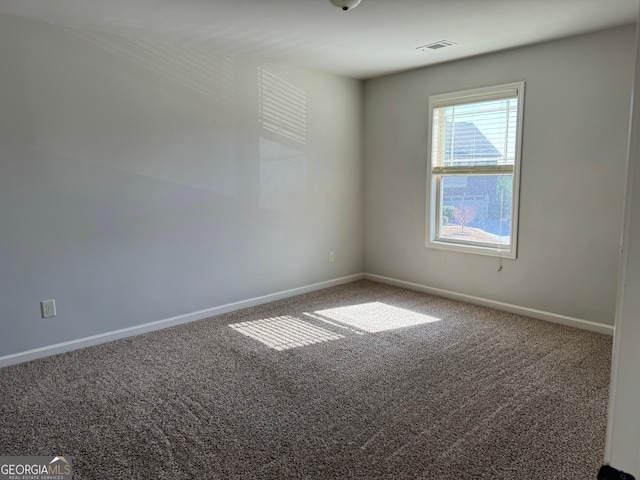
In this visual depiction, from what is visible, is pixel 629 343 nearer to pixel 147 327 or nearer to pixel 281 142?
pixel 147 327

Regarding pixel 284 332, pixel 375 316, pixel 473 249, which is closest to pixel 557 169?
pixel 473 249

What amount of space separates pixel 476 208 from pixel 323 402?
272cm

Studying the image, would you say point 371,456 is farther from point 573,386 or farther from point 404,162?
point 404,162

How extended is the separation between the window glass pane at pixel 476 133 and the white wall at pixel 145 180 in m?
1.19

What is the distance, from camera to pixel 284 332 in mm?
3713

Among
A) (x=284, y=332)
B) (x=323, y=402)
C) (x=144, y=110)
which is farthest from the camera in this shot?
(x=284, y=332)

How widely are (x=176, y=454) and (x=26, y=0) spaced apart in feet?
9.18

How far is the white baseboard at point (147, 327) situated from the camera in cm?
318

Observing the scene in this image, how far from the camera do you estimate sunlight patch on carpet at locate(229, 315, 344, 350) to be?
11.4 ft

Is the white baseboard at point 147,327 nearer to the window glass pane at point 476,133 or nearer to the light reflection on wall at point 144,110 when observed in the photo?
the light reflection on wall at point 144,110

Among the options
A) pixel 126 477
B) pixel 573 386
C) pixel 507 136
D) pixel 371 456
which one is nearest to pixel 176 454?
pixel 126 477

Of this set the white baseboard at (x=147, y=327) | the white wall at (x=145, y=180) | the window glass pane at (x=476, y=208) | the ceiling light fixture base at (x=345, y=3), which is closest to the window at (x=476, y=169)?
the window glass pane at (x=476, y=208)

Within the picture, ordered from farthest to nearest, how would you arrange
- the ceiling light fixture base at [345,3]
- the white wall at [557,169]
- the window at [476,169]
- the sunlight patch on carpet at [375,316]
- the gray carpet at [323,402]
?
the window at [476,169] → the sunlight patch on carpet at [375,316] → the white wall at [557,169] → the ceiling light fixture base at [345,3] → the gray carpet at [323,402]

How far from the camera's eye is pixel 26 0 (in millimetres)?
2691
